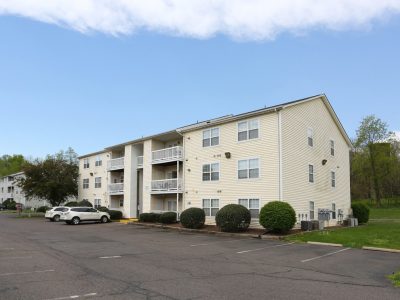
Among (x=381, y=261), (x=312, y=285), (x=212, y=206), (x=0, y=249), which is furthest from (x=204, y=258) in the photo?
(x=212, y=206)

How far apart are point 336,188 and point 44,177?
34.0 meters

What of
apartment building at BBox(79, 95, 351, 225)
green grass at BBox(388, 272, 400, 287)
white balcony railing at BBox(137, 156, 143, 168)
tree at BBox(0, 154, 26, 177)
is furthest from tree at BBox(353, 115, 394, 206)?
tree at BBox(0, 154, 26, 177)

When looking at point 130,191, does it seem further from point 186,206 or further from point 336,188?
point 336,188

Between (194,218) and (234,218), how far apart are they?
390cm

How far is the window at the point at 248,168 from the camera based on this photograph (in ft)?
83.7

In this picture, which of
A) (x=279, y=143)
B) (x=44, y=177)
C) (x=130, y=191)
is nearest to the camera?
(x=279, y=143)

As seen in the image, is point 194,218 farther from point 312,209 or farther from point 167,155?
point 312,209

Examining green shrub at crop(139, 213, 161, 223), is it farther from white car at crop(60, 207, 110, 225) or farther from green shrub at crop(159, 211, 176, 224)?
white car at crop(60, 207, 110, 225)

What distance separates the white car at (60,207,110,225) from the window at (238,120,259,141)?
55.0ft

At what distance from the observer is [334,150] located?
3169 centimetres

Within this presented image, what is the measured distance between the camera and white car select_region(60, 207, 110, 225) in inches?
1329

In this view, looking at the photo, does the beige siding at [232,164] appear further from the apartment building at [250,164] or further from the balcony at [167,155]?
the balcony at [167,155]

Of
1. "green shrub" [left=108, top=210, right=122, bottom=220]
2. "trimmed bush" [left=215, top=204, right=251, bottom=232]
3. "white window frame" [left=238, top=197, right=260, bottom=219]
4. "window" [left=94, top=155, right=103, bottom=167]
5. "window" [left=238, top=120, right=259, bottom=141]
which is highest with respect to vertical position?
"window" [left=238, top=120, right=259, bottom=141]

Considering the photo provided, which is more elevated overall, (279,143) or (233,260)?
(279,143)
